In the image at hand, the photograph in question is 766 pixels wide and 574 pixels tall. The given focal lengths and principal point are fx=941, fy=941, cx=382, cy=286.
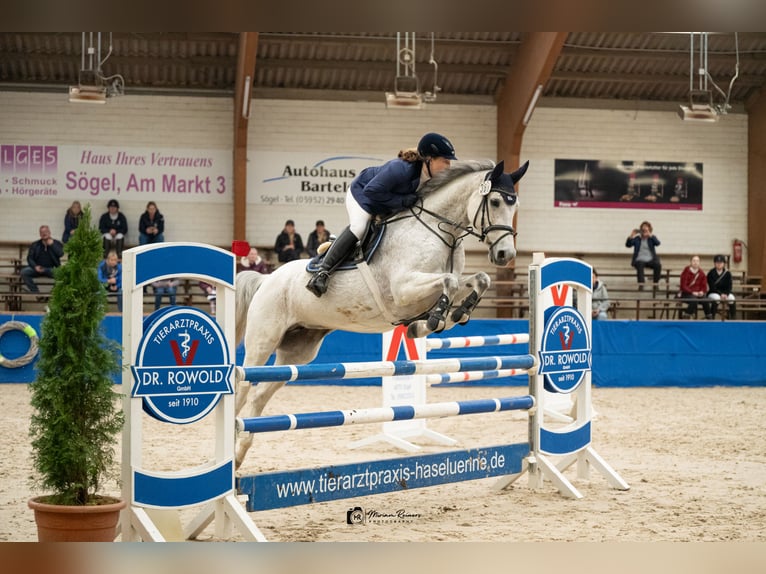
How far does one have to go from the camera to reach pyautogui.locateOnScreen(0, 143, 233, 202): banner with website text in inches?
561

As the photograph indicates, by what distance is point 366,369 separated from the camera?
421 cm

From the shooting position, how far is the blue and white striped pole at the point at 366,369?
3.79m

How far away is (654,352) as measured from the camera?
10.8 meters

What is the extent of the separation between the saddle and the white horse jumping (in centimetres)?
3

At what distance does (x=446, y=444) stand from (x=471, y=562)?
3.44m

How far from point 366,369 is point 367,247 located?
70cm

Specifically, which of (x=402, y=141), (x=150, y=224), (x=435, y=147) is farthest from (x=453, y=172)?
(x=402, y=141)

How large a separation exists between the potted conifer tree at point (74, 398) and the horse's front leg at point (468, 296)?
59.0 inches

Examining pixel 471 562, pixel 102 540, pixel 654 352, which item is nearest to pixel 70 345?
pixel 102 540

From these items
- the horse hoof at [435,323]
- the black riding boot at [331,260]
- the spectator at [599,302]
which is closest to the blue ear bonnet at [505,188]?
the horse hoof at [435,323]

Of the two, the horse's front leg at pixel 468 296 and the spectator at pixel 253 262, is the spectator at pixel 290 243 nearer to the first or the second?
the spectator at pixel 253 262

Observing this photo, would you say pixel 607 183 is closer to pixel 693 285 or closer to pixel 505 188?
pixel 693 285

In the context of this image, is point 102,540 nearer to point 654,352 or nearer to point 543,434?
point 543,434

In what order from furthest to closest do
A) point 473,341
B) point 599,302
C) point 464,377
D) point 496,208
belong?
1. point 599,302
2. point 473,341
3. point 464,377
4. point 496,208
